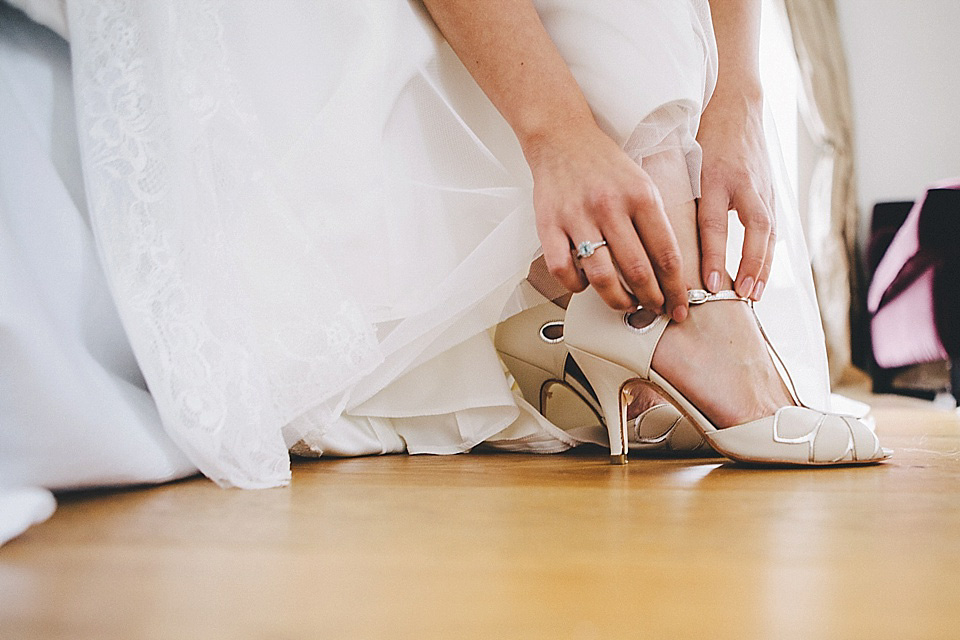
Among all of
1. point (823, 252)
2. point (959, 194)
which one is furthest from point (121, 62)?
point (823, 252)

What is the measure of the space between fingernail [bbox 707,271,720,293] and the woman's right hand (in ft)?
0.13

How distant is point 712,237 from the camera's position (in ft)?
2.45

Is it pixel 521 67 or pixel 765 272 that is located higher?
pixel 521 67

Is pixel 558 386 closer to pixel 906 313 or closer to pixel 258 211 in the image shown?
pixel 258 211

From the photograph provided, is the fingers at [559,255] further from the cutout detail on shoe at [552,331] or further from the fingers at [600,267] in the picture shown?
the cutout detail on shoe at [552,331]

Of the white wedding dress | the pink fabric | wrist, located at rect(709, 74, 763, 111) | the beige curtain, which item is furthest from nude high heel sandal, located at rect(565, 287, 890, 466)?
the beige curtain

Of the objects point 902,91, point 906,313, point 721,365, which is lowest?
point 906,313

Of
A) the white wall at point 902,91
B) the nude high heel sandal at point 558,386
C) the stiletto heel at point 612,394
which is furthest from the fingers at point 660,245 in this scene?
the white wall at point 902,91

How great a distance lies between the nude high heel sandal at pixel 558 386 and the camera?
87 centimetres

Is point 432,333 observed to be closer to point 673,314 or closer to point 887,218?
point 673,314

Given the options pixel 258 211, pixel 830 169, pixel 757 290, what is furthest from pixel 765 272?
pixel 830 169

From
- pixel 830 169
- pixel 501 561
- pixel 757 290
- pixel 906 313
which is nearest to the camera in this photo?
pixel 501 561

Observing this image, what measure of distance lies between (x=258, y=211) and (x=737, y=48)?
582 millimetres

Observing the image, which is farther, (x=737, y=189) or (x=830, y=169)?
(x=830, y=169)
